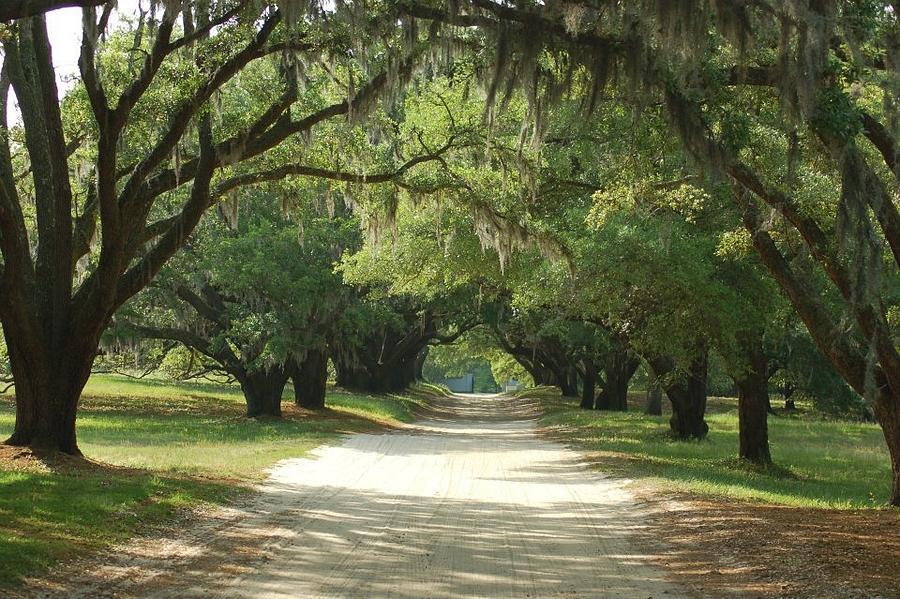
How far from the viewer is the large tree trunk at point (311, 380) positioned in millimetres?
32625

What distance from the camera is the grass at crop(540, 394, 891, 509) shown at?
48.9 feet

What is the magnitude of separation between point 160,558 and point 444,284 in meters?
14.3

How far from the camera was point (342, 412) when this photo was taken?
108ft

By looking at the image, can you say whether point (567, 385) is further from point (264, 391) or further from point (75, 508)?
point (75, 508)

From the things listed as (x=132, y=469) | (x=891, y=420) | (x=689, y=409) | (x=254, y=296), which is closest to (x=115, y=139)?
(x=132, y=469)

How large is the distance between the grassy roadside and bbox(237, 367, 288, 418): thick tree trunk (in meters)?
0.55

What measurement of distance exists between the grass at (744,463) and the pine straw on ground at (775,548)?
1.90m

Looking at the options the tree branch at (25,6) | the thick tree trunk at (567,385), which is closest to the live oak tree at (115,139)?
the tree branch at (25,6)

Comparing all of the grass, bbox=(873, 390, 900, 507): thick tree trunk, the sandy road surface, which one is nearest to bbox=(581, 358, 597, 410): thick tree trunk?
the grass

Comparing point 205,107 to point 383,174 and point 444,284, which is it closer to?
point 383,174

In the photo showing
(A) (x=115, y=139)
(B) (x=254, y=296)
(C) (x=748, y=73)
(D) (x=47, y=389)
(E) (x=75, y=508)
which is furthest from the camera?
(B) (x=254, y=296)

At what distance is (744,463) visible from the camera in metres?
18.5

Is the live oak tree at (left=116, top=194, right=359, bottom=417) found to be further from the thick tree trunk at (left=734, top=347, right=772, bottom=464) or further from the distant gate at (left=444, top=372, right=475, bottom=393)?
the distant gate at (left=444, top=372, right=475, bottom=393)

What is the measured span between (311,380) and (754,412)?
678 inches
